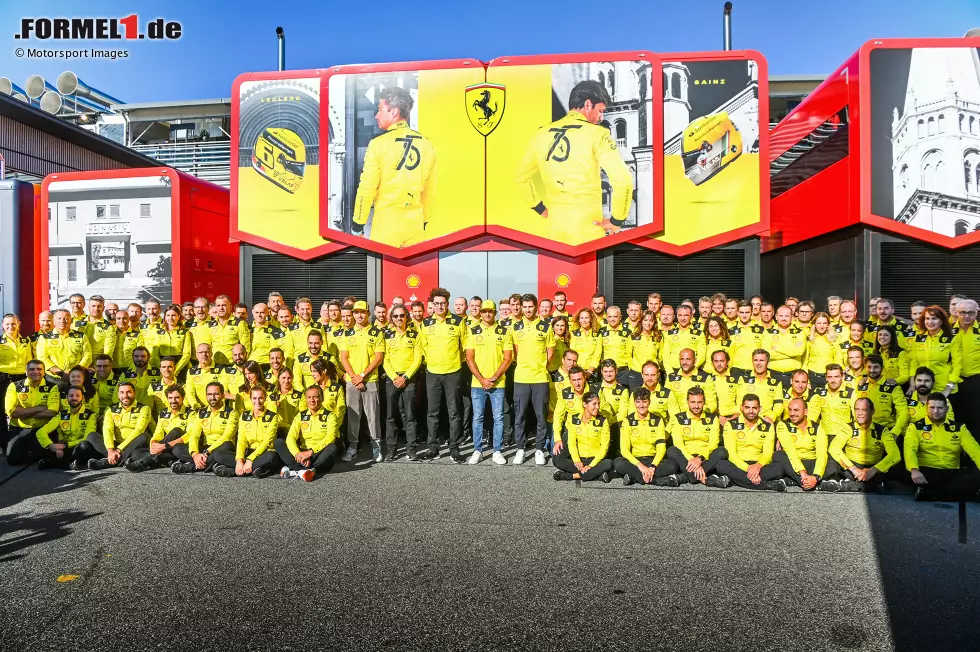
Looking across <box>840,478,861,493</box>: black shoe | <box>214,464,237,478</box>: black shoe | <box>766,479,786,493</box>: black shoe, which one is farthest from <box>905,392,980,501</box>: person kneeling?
<box>214,464,237,478</box>: black shoe

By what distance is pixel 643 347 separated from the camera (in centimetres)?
693

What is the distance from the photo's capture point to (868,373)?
598 centimetres

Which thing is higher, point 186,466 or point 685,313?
point 685,313

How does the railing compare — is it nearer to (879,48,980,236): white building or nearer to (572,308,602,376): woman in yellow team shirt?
(572,308,602,376): woman in yellow team shirt

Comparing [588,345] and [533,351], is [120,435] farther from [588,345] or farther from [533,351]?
[588,345]

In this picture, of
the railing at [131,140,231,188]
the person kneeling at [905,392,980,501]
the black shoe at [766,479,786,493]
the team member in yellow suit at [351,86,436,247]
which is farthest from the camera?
the railing at [131,140,231,188]

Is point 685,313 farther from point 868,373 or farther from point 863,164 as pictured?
point 863,164

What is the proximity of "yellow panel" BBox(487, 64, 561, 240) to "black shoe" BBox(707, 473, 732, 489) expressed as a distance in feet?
10.8

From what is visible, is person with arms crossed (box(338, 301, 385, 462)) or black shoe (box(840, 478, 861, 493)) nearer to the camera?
black shoe (box(840, 478, 861, 493))

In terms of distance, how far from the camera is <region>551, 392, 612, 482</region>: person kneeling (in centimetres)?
576

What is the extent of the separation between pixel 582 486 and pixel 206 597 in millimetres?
3153

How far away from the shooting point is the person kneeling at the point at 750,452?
5527 mm

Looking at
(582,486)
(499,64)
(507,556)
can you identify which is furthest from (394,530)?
(499,64)

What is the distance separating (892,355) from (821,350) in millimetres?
615
